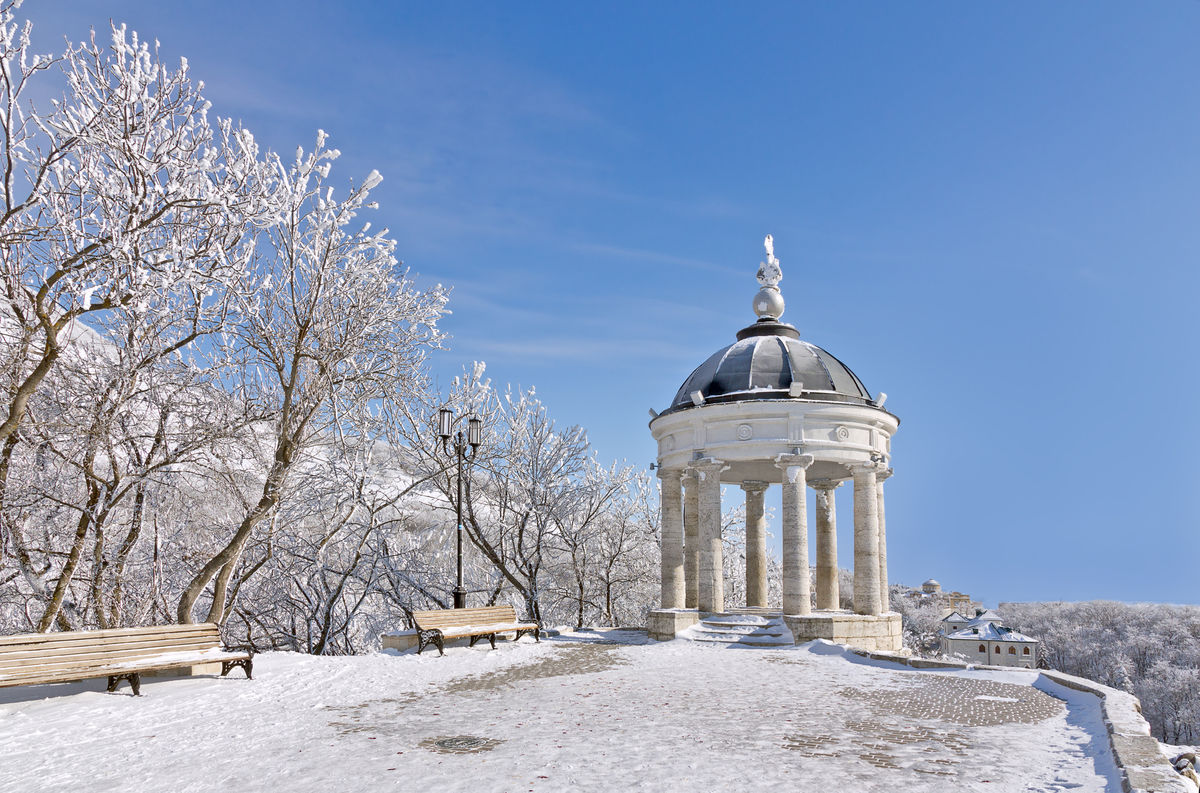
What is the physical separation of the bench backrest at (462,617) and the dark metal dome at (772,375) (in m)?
7.30

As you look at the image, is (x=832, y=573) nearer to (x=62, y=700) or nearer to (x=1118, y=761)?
Result: (x=1118, y=761)

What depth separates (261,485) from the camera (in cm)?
1549

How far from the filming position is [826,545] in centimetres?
2198

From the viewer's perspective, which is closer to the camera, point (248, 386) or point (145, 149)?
point (145, 149)

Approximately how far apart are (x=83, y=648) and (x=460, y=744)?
490cm

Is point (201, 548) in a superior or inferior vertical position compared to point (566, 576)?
superior

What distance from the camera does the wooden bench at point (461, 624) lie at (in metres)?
13.9

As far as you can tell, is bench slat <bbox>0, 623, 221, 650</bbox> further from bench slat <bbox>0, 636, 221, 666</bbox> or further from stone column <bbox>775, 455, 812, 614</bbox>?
stone column <bbox>775, 455, 812, 614</bbox>

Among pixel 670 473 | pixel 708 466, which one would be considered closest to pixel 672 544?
pixel 670 473

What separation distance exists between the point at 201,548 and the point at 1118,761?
17.5 meters

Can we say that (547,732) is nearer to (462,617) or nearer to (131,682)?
(131,682)

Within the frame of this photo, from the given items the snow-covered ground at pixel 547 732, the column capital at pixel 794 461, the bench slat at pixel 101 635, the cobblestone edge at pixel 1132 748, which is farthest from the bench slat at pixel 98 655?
the column capital at pixel 794 461

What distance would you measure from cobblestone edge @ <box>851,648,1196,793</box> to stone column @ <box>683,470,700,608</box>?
11.8 meters

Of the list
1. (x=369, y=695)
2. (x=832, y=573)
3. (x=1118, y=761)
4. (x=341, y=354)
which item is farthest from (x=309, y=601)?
(x=1118, y=761)
